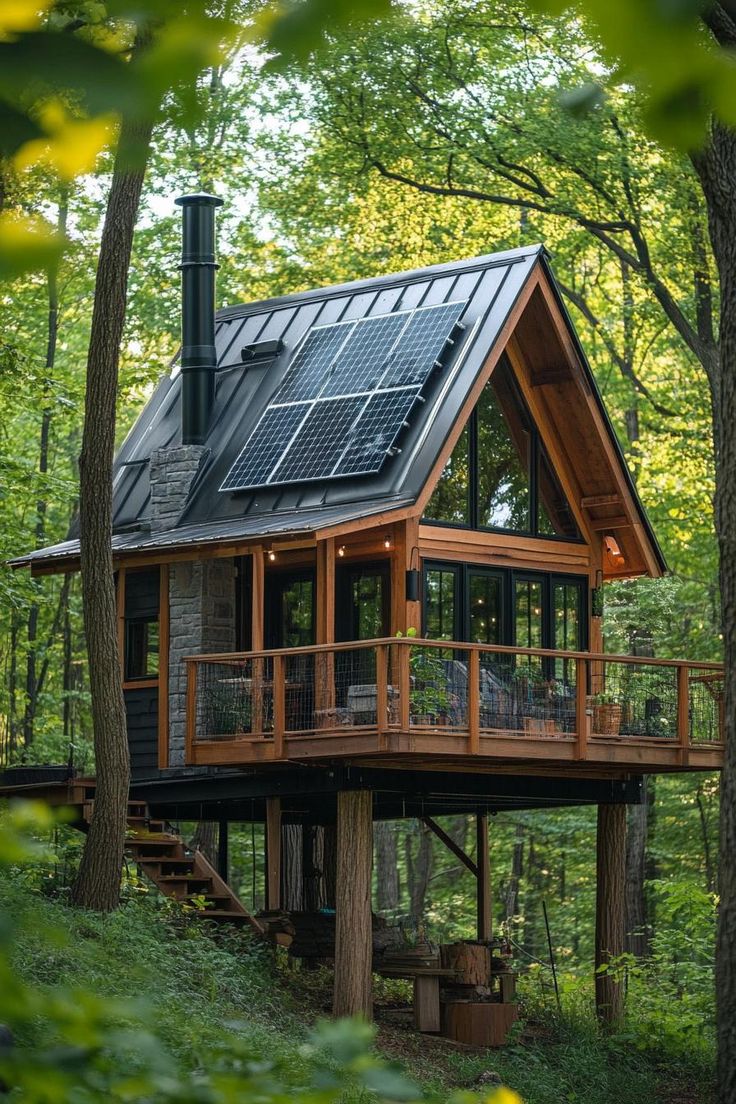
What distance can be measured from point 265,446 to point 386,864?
54.9ft

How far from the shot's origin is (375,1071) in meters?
2.45

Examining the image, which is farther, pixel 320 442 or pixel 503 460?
pixel 503 460

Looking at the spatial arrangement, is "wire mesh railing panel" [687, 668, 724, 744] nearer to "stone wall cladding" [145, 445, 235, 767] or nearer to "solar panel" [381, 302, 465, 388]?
"solar panel" [381, 302, 465, 388]

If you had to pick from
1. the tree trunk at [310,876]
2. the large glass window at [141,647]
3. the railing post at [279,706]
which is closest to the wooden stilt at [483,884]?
the tree trunk at [310,876]

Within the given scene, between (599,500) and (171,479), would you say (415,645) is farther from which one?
(171,479)

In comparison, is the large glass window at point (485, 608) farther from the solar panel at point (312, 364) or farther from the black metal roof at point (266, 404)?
the solar panel at point (312, 364)

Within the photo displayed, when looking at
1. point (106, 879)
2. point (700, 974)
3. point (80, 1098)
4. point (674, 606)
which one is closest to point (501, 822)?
point (674, 606)

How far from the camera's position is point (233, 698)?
17594 millimetres

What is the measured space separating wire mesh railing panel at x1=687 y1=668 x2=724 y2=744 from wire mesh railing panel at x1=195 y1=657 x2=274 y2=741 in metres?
5.12

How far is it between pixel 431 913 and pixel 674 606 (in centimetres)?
1071

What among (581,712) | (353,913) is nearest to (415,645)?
(581,712)

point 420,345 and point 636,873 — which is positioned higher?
point 420,345

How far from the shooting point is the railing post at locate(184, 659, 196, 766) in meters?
17.8

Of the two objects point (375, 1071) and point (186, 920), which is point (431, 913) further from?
point (375, 1071)
